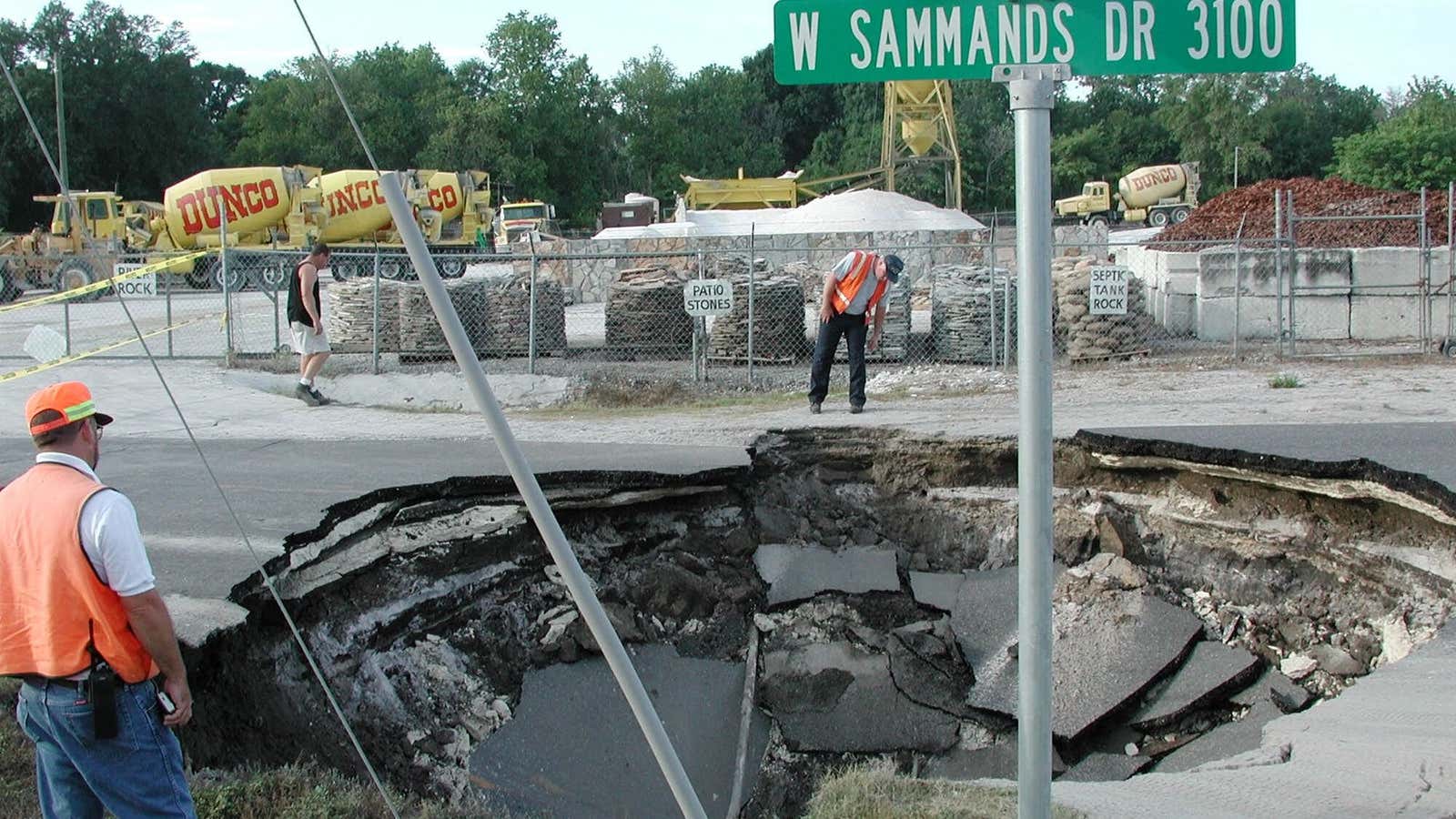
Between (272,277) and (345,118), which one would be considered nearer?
(272,277)

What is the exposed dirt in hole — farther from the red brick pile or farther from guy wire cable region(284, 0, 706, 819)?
the red brick pile

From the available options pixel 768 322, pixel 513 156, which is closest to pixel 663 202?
pixel 513 156

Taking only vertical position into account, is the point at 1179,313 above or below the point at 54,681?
above

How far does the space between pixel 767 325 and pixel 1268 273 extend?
7132 mm

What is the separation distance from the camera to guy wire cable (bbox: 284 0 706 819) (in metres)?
2.53

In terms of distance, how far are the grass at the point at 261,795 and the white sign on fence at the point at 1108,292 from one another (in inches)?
455

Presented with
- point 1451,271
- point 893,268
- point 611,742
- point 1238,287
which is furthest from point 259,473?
point 1451,271

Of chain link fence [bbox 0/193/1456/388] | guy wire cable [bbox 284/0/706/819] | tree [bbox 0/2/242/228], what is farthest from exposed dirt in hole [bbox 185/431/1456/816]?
chain link fence [bbox 0/193/1456/388]

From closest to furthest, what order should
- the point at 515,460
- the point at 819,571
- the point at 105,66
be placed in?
the point at 515,460, the point at 105,66, the point at 819,571

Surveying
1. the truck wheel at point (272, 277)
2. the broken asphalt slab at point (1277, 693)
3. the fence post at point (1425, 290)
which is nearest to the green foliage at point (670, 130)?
the truck wheel at point (272, 277)

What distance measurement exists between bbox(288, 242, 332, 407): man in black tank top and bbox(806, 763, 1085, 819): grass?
32.1 feet

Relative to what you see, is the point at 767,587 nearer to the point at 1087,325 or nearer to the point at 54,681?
the point at 54,681

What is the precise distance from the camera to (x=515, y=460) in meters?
2.61

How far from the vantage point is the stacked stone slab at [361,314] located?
53.7ft
